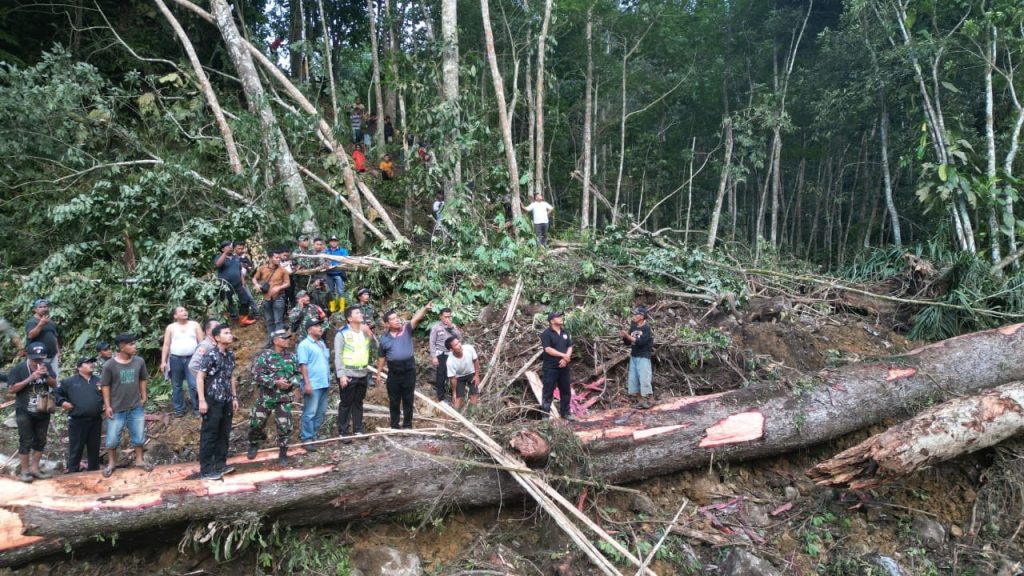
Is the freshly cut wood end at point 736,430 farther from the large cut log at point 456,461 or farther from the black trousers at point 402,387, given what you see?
the black trousers at point 402,387

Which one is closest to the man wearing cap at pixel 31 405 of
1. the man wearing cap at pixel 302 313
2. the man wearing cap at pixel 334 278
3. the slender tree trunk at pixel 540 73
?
the man wearing cap at pixel 302 313

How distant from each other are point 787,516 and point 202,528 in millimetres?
5108

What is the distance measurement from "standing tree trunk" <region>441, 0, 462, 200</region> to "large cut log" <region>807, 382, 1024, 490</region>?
7175 millimetres

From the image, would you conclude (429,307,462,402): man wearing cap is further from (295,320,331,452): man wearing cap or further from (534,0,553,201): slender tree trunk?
(534,0,553,201): slender tree trunk

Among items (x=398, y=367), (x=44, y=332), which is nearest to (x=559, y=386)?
(x=398, y=367)

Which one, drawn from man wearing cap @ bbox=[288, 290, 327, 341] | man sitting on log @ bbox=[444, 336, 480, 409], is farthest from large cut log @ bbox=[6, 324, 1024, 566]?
man wearing cap @ bbox=[288, 290, 327, 341]

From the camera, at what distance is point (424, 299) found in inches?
349

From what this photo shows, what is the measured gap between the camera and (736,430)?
588cm

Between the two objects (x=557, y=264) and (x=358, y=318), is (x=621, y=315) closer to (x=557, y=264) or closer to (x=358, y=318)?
(x=557, y=264)

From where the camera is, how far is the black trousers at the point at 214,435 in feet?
15.8

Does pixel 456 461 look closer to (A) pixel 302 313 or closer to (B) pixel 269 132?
(A) pixel 302 313

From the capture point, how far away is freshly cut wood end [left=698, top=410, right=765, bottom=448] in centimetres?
580

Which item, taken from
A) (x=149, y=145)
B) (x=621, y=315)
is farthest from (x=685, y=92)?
(x=149, y=145)

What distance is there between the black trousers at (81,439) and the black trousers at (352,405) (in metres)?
2.10
